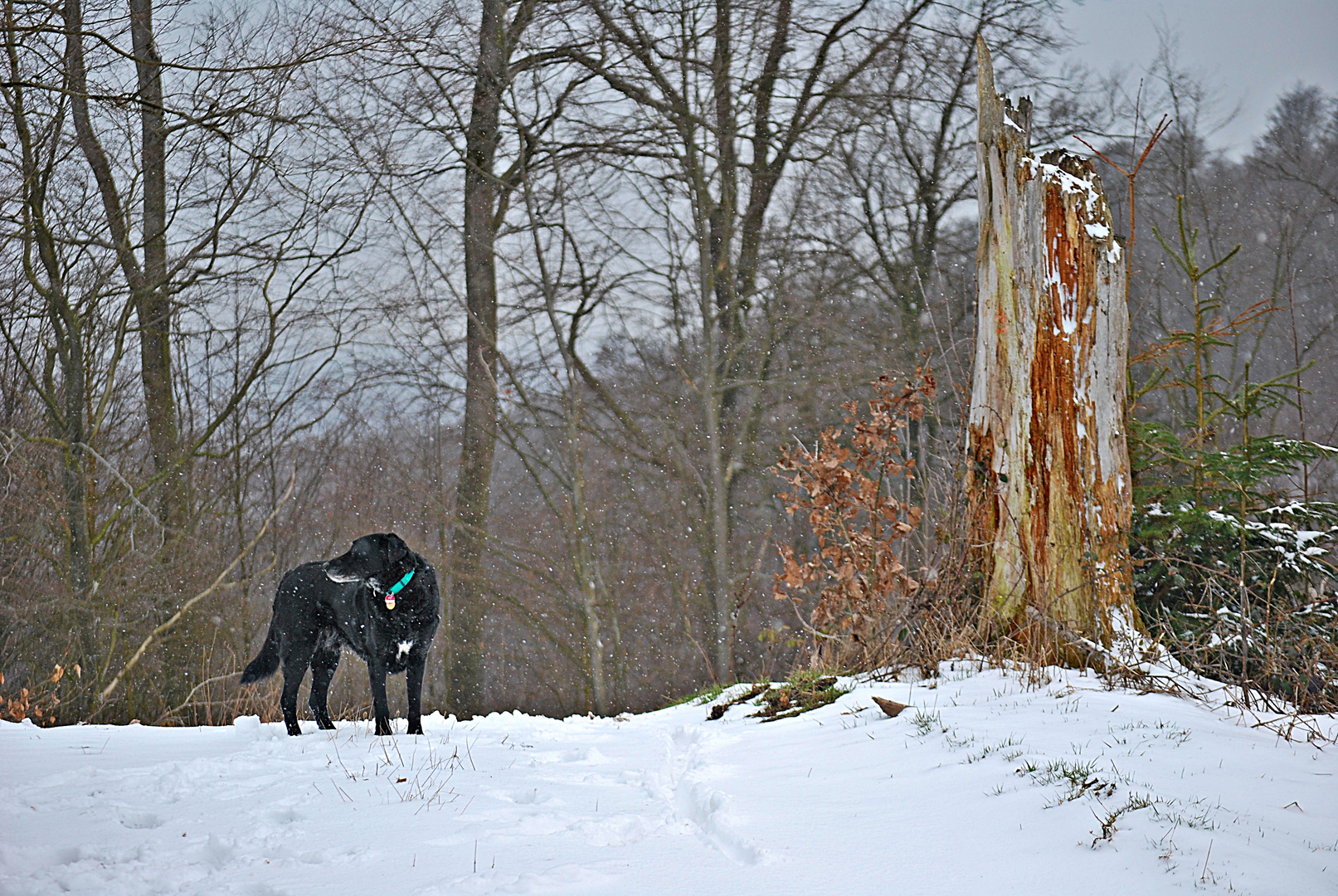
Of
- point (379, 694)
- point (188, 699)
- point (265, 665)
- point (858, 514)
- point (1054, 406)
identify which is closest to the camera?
point (379, 694)

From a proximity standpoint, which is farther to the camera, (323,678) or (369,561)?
(323,678)

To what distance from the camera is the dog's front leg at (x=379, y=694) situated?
4.76 meters

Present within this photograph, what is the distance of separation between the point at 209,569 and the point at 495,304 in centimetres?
502

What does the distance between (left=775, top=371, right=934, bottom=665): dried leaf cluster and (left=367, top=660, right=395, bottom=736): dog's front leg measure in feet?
9.55

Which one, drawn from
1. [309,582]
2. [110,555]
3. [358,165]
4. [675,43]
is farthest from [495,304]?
[309,582]

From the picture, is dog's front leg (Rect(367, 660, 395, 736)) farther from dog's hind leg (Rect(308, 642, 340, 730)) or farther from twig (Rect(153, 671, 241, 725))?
twig (Rect(153, 671, 241, 725))

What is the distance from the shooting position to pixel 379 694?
188 inches

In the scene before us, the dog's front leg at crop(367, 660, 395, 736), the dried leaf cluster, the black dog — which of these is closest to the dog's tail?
the black dog

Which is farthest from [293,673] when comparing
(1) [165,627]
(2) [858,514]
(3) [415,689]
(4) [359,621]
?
(1) [165,627]

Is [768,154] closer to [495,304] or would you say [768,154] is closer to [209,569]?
[495,304]

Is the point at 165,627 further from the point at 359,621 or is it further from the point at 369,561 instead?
the point at 369,561

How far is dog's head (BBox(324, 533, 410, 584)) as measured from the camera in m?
4.59

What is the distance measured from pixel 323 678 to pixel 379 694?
66 centimetres

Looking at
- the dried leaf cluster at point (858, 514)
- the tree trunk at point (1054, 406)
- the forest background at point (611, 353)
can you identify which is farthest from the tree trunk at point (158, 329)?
the tree trunk at point (1054, 406)
